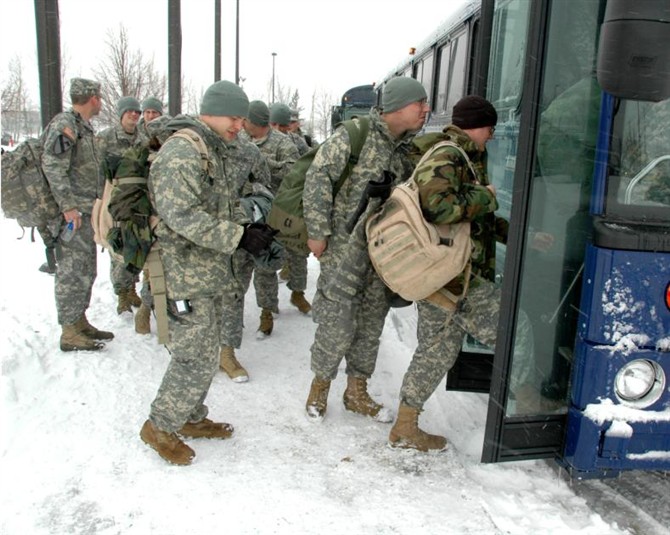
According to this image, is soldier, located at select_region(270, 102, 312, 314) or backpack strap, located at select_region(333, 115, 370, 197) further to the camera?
soldier, located at select_region(270, 102, 312, 314)

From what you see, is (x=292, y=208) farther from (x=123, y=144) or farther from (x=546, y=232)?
(x=123, y=144)

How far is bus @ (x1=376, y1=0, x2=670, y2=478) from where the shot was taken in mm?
2332

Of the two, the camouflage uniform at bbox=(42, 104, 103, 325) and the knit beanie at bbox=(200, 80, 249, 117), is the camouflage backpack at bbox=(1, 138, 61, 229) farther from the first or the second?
the knit beanie at bbox=(200, 80, 249, 117)

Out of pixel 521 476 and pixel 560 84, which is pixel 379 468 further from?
pixel 560 84

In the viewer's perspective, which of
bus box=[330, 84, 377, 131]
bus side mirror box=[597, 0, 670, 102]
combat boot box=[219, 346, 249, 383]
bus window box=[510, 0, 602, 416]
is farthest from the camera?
bus box=[330, 84, 377, 131]

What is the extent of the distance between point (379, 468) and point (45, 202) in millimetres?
3269

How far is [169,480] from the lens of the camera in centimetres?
288

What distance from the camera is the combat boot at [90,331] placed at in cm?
457

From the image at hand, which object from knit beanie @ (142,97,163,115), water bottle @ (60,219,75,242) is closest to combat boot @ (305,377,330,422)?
water bottle @ (60,219,75,242)

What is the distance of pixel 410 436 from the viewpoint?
3299 millimetres

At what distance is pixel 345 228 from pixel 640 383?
1784mm

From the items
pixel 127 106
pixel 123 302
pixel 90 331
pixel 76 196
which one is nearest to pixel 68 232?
pixel 76 196

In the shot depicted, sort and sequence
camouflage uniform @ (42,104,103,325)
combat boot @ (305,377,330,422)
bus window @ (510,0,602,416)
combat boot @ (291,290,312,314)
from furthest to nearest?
combat boot @ (291,290,312,314) → camouflage uniform @ (42,104,103,325) → combat boot @ (305,377,330,422) → bus window @ (510,0,602,416)

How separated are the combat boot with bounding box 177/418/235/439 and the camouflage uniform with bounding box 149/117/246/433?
17 cm
